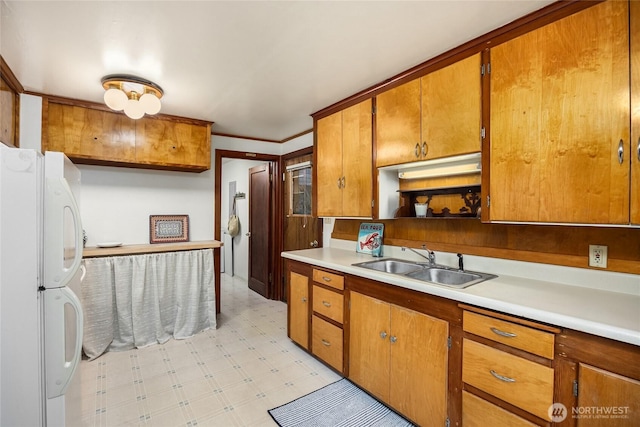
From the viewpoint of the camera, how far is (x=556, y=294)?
1.43 m

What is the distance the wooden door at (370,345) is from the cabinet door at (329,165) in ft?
3.25

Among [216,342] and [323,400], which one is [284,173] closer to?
[216,342]

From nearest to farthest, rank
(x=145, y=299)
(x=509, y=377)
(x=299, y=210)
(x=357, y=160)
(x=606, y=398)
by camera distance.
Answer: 1. (x=606, y=398)
2. (x=509, y=377)
3. (x=357, y=160)
4. (x=145, y=299)
5. (x=299, y=210)

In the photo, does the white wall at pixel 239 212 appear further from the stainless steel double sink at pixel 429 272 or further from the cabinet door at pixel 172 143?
the stainless steel double sink at pixel 429 272

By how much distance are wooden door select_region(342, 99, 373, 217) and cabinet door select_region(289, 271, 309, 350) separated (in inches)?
30.4

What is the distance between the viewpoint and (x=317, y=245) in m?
3.58

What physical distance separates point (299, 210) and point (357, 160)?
157 cm

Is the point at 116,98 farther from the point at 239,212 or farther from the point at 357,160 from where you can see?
the point at 239,212

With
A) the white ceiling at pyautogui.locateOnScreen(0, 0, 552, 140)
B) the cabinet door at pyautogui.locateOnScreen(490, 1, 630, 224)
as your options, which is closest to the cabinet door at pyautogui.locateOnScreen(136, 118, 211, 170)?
the white ceiling at pyautogui.locateOnScreen(0, 0, 552, 140)

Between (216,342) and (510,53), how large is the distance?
333cm

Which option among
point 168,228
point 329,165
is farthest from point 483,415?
point 168,228

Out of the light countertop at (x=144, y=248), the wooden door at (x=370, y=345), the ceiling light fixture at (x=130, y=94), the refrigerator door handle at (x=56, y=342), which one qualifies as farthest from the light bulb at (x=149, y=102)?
the wooden door at (x=370, y=345)

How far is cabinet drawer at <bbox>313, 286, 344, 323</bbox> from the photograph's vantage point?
2.31 meters

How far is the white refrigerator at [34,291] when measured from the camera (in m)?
1.18
